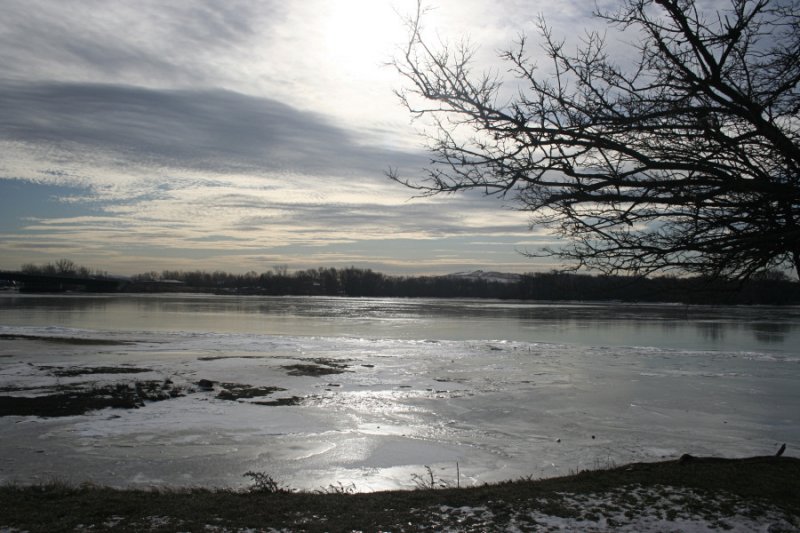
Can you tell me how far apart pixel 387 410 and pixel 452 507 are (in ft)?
26.0

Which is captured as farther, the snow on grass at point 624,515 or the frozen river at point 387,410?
the frozen river at point 387,410

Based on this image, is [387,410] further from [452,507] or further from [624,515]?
[624,515]

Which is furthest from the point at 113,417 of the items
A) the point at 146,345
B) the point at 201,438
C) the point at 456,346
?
the point at 456,346

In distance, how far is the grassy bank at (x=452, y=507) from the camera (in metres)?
5.49

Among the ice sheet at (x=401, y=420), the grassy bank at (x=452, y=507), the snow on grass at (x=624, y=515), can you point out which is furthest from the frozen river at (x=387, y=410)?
the snow on grass at (x=624, y=515)

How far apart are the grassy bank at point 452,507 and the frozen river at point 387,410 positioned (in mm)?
1839

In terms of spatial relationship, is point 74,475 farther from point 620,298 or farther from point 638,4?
point 638,4

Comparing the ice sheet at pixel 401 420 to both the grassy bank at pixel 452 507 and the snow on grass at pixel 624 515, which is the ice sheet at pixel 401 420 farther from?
the snow on grass at pixel 624 515

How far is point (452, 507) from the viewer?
613 cm

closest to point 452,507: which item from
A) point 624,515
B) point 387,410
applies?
point 624,515

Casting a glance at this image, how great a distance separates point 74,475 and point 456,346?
68.5 ft

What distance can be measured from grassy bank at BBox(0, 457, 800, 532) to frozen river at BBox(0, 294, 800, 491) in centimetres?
184

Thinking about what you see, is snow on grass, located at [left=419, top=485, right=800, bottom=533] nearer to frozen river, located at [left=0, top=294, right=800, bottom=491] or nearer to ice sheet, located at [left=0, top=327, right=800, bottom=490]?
ice sheet, located at [left=0, top=327, right=800, bottom=490]

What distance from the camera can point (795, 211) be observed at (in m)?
4.93
